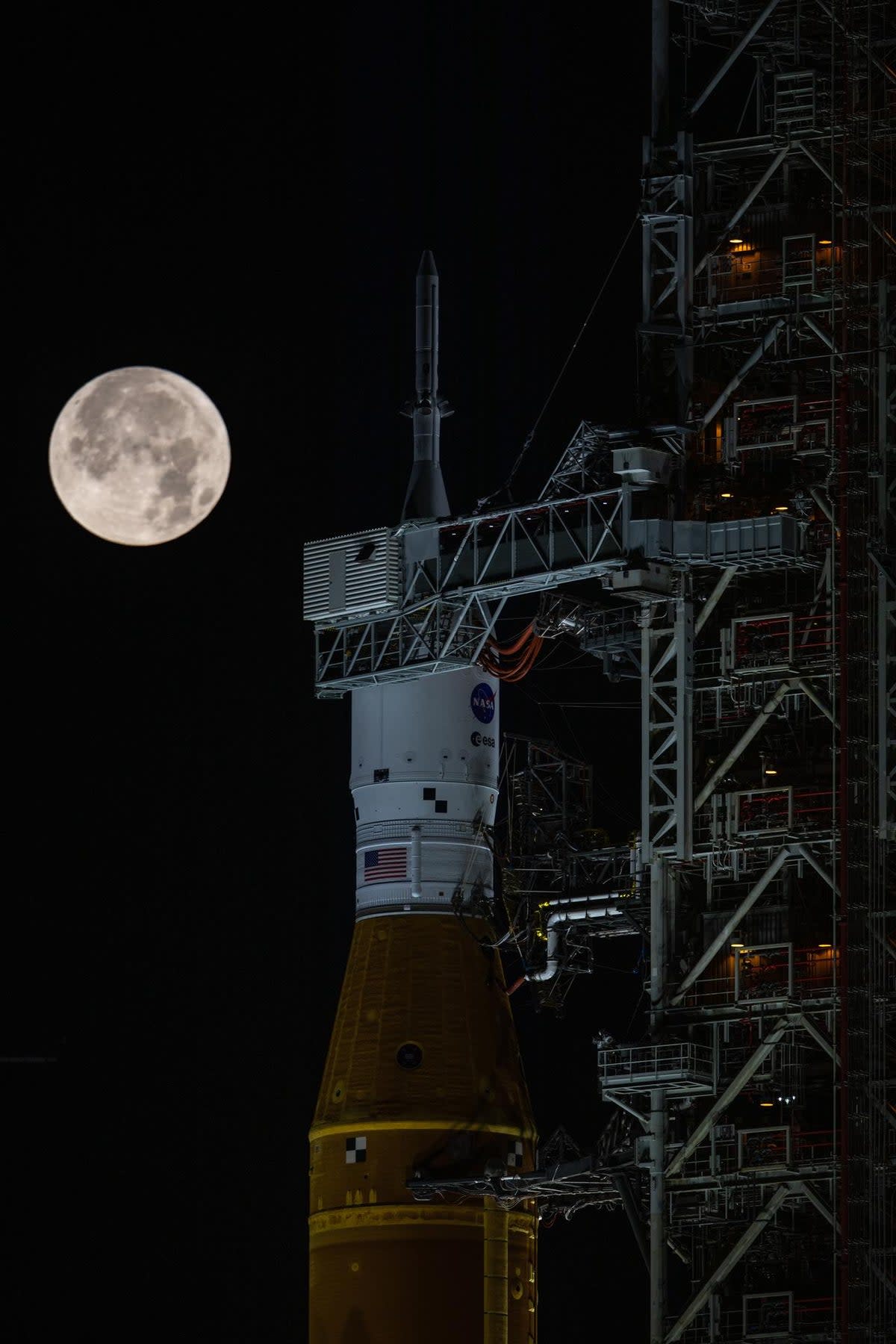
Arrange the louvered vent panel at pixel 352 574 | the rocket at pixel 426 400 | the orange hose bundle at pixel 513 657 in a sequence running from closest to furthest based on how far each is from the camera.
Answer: the orange hose bundle at pixel 513 657, the louvered vent panel at pixel 352 574, the rocket at pixel 426 400

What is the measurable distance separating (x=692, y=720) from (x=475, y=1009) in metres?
9.81

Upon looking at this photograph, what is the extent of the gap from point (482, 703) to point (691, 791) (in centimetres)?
852

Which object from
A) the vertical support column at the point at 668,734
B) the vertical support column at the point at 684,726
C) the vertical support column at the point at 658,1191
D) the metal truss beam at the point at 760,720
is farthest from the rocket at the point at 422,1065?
the metal truss beam at the point at 760,720

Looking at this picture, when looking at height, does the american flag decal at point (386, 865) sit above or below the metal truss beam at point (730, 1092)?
above

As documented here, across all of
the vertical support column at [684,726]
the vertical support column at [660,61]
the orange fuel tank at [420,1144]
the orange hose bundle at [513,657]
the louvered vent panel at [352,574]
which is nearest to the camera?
the vertical support column at [684,726]

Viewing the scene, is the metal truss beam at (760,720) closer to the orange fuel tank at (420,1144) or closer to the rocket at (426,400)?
the orange fuel tank at (420,1144)

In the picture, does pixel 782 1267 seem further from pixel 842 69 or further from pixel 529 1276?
pixel 842 69

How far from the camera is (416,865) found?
8906 centimetres

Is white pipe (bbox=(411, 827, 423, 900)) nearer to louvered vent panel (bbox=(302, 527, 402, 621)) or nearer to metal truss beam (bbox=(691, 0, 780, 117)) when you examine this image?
louvered vent panel (bbox=(302, 527, 402, 621))

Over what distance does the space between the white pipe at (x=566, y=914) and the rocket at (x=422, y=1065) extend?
1.58 metres

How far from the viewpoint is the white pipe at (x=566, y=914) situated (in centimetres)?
8675

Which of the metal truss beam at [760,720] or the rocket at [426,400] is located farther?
the rocket at [426,400]

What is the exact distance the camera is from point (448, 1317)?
85.5 m

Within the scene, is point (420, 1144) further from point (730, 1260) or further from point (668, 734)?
point (668, 734)
